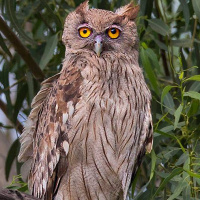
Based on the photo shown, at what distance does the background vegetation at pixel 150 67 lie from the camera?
3404mm

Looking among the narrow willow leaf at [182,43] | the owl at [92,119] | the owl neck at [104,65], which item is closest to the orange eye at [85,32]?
the owl at [92,119]

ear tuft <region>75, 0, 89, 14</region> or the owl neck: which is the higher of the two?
ear tuft <region>75, 0, 89, 14</region>

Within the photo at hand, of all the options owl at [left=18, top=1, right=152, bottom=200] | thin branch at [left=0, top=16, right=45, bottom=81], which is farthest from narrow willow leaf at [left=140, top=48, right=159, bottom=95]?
thin branch at [left=0, top=16, right=45, bottom=81]

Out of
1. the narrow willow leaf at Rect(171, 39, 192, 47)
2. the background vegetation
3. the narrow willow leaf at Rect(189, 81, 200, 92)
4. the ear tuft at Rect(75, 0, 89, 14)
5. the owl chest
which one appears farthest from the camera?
the narrow willow leaf at Rect(171, 39, 192, 47)

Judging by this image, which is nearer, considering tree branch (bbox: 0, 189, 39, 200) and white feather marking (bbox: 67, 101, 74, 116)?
tree branch (bbox: 0, 189, 39, 200)

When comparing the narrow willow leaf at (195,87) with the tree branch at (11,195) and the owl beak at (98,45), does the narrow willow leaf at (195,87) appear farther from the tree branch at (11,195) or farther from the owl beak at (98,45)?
the tree branch at (11,195)

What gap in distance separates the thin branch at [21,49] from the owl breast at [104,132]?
0.61 metres

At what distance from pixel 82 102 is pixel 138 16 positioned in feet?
3.06

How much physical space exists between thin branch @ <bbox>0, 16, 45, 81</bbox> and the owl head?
0.30 m

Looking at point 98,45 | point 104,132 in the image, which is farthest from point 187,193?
point 98,45

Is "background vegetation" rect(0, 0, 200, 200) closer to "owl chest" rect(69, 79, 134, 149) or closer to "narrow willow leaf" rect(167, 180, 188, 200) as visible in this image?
"narrow willow leaf" rect(167, 180, 188, 200)

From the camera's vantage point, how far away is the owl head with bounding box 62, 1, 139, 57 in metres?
3.58

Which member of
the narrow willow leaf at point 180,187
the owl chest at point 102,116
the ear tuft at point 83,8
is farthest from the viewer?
the ear tuft at point 83,8

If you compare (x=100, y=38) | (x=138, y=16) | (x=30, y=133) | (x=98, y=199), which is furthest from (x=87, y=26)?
(x=98, y=199)
